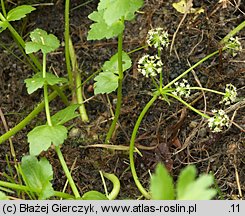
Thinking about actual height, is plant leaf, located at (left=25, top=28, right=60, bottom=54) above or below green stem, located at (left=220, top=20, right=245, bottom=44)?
below

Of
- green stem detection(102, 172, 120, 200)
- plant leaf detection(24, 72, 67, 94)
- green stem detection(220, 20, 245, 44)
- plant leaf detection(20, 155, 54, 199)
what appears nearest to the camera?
plant leaf detection(20, 155, 54, 199)

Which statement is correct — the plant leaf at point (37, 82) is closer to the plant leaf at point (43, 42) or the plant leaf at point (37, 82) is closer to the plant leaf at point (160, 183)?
the plant leaf at point (43, 42)

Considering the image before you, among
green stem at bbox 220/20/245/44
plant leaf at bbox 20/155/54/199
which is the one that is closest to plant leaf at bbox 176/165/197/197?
plant leaf at bbox 20/155/54/199

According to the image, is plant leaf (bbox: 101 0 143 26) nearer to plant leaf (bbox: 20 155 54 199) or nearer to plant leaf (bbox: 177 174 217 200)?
plant leaf (bbox: 20 155 54 199)

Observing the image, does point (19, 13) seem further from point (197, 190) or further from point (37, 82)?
point (197, 190)

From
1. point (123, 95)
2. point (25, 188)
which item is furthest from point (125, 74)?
point (25, 188)

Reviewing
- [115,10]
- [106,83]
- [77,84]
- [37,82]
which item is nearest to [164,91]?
[106,83]
